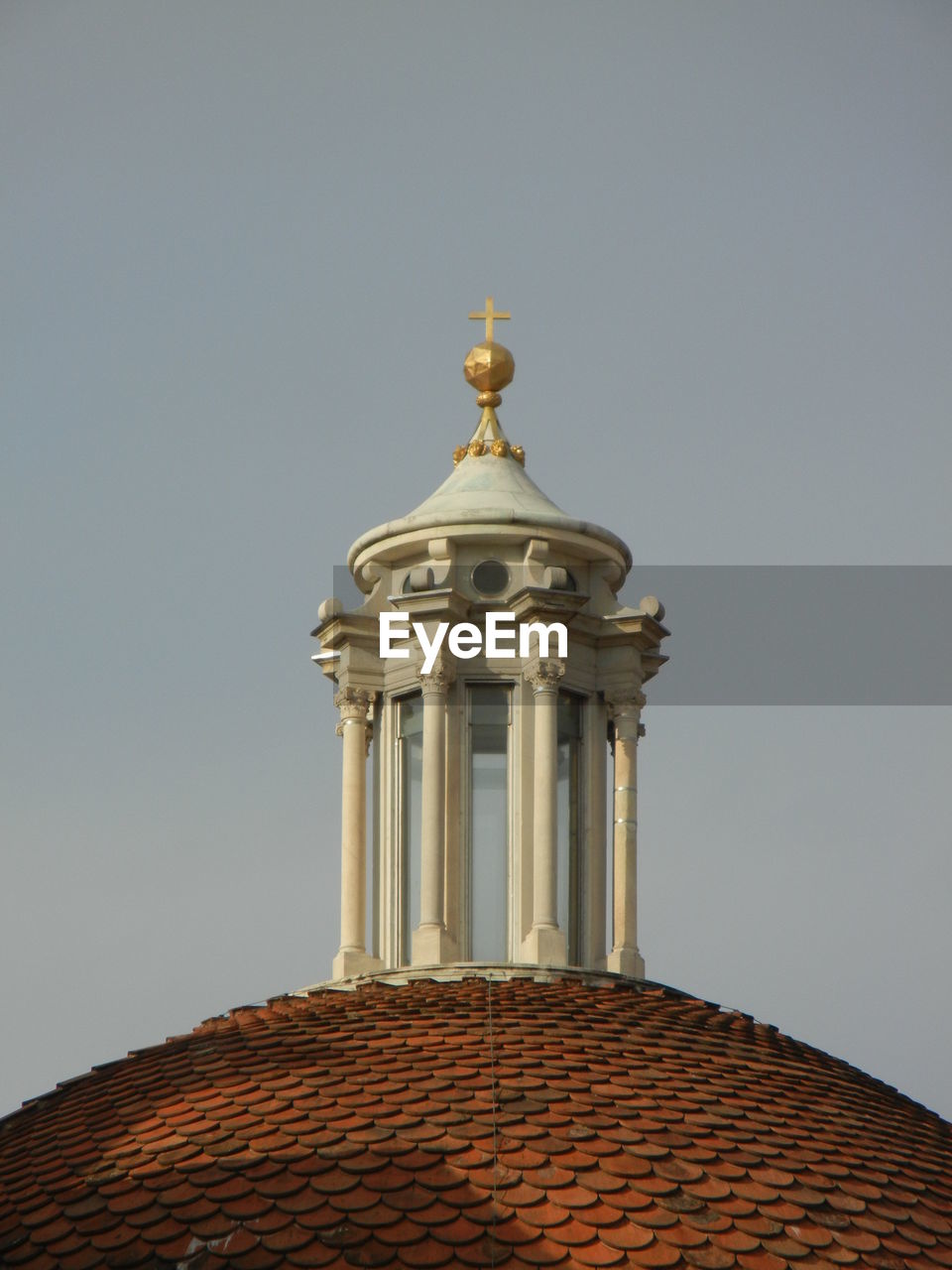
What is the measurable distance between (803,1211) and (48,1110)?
24.7 feet

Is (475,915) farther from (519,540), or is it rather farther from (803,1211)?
(803,1211)

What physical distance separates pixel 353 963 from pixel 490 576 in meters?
4.23

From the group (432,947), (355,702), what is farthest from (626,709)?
(432,947)

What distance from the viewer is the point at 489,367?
3516 cm

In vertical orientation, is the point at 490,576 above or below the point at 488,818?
above

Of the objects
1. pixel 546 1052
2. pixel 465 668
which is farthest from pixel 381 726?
pixel 546 1052

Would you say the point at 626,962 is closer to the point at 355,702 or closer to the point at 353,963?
the point at 353,963

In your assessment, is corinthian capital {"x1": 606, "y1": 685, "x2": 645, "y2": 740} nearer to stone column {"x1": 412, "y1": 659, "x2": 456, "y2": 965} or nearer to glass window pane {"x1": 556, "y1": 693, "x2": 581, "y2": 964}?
glass window pane {"x1": 556, "y1": 693, "x2": 581, "y2": 964}

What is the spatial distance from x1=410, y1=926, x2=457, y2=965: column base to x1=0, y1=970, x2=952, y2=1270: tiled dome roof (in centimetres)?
221

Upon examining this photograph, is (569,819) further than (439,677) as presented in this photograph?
Yes

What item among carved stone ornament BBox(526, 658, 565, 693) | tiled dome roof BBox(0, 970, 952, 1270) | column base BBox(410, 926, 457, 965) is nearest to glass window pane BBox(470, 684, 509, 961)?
carved stone ornament BBox(526, 658, 565, 693)

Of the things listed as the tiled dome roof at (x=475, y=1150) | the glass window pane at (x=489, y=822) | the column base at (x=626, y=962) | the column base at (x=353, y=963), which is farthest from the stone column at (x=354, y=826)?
the tiled dome roof at (x=475, y=1150)

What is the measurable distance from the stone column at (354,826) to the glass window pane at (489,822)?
3.84ft
